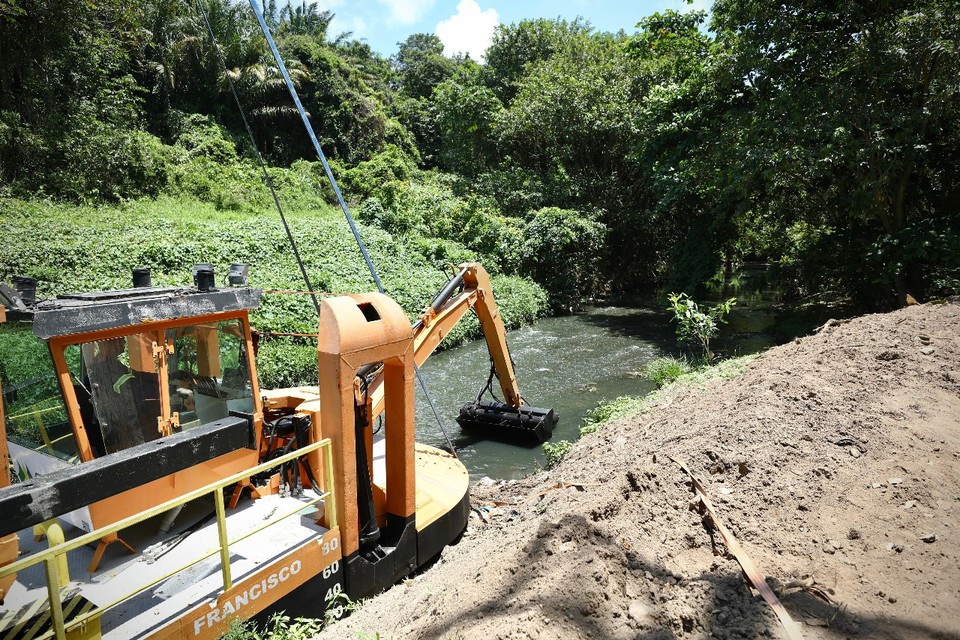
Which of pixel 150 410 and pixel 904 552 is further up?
pixel 150 410

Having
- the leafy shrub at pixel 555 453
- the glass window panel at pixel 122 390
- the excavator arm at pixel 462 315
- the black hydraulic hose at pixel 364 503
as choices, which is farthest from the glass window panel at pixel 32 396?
the leafy shrub at pixel 555 453

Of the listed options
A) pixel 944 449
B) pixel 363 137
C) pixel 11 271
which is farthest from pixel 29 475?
pixel 363 137

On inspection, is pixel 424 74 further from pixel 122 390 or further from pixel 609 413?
pixel 122 390

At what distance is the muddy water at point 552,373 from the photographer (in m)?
9.70

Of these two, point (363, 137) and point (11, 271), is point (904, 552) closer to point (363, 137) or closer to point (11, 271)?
point (11, 271)

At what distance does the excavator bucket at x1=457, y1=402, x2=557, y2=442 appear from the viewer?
31.8 feet

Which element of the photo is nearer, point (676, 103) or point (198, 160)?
point (676, 103)

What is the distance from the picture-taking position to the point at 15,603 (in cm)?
355

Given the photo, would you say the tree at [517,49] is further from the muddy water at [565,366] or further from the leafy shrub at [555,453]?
the leafy shrub at [555,453]

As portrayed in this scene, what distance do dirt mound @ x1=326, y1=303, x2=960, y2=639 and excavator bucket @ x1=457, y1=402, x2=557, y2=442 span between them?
3121mm

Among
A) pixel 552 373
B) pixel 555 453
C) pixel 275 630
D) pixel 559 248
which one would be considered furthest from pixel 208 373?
pixel 559 248

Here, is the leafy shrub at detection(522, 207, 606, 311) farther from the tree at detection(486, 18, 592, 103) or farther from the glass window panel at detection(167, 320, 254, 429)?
the glass window panel at detection(167, 320, 254, 429)

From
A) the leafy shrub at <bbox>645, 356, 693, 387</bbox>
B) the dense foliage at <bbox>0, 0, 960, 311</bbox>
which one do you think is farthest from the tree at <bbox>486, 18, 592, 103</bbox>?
the leafy shrub at <bbox>645, 356, 693, 387</bbox>

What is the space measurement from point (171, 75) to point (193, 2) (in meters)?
4.81
